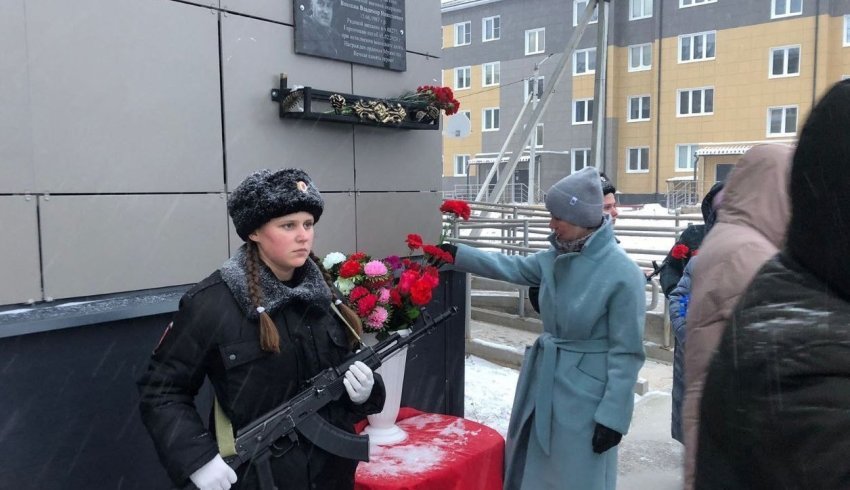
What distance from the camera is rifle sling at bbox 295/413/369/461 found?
6.72 feet

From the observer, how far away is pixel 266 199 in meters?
2.00

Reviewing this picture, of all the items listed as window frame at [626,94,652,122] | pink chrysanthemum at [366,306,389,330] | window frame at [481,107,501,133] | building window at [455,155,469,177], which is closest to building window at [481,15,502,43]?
window frame at [481,107,501,133]

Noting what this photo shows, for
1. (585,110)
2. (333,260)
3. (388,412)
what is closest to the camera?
(333,260)

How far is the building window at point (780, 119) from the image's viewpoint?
25422mm

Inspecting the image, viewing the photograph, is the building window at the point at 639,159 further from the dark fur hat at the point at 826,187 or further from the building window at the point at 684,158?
the dark fur hat at the point at 826,187

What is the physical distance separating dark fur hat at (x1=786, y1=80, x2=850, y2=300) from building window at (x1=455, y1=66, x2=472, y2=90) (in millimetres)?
34113

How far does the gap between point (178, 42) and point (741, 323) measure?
9.20 feet

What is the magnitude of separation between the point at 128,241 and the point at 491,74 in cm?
3187

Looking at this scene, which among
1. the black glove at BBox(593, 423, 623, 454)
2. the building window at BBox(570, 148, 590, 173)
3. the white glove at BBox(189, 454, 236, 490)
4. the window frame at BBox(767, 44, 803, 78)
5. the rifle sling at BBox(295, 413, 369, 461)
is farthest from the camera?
the building window at BBox(570, 148, 590, 173)

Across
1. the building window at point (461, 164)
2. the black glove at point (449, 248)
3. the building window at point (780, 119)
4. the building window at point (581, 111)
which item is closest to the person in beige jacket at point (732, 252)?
the black glove at point (449, 248)

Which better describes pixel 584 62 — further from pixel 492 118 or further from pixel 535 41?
pixel 492 118

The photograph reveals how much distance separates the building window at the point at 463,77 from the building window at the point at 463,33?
4.26 ft

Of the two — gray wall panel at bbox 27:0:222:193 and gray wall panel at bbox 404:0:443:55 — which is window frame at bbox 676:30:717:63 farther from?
gray wall panel at bbox 27:0:222:193

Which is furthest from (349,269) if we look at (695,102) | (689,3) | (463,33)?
(463,33)
